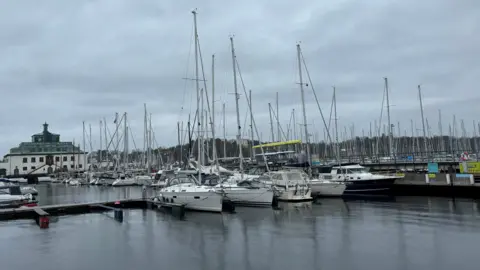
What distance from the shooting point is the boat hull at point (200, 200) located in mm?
29531

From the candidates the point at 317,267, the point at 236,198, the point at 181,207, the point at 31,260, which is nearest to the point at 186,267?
the point at 317,267

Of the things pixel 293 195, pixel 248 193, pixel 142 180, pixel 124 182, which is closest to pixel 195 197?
pixel 248 193

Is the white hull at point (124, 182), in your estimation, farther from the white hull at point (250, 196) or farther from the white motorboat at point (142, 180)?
the white hull at point (250, 196)

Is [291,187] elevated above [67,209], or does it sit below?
above

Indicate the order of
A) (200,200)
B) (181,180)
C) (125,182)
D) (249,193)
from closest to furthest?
(200,200) → (249,193) → (181,180) → (125,182)

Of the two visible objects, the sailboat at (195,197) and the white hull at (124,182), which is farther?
the white hull at (124,182)

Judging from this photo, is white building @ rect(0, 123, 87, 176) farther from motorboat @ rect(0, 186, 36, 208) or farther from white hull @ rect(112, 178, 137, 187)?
motorboat @ rect(0, 186, 36, 208)

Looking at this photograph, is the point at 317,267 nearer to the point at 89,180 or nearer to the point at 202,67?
the point at 202,67

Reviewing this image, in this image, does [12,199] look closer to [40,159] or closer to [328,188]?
[328,188]

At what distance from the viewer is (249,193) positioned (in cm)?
3416

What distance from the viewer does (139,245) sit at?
19.5 metres

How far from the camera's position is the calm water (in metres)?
15.6

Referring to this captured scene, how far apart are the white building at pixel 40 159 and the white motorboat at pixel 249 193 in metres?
118

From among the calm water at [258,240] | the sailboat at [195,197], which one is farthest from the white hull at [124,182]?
the calm water at [258,240]
